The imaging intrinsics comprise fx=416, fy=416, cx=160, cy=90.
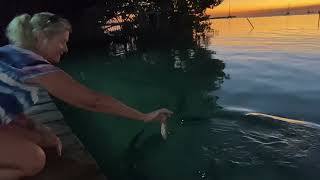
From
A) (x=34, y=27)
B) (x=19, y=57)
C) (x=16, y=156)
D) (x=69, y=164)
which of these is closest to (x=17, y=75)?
(x=19, y=57)

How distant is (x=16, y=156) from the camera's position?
3812 millimetres

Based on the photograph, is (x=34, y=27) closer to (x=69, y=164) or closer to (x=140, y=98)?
(x=69, y=164)

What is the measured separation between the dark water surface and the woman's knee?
2244 mm

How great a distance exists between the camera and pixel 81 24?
1347 inches

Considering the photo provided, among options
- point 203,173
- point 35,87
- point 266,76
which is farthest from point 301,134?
point 266,76

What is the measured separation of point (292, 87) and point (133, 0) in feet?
84.0

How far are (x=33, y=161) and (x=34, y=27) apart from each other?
4.17 feet

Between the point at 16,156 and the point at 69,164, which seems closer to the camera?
the point at 16,156

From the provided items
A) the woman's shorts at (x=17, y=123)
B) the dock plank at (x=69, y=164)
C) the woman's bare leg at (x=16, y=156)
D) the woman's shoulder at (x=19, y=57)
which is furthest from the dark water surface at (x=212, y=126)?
the woman's shoulder at (x=19, y=57)

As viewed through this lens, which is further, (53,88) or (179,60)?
(179,60)

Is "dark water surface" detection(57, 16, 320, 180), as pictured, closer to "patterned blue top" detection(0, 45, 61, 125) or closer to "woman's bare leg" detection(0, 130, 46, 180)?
"woman's bare leg" detection(0, 130, 46, 180)

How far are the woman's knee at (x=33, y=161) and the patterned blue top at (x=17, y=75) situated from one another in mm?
394

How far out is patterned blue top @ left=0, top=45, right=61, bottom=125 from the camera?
3527 mm

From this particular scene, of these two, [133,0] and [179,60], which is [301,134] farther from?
[133,0]
